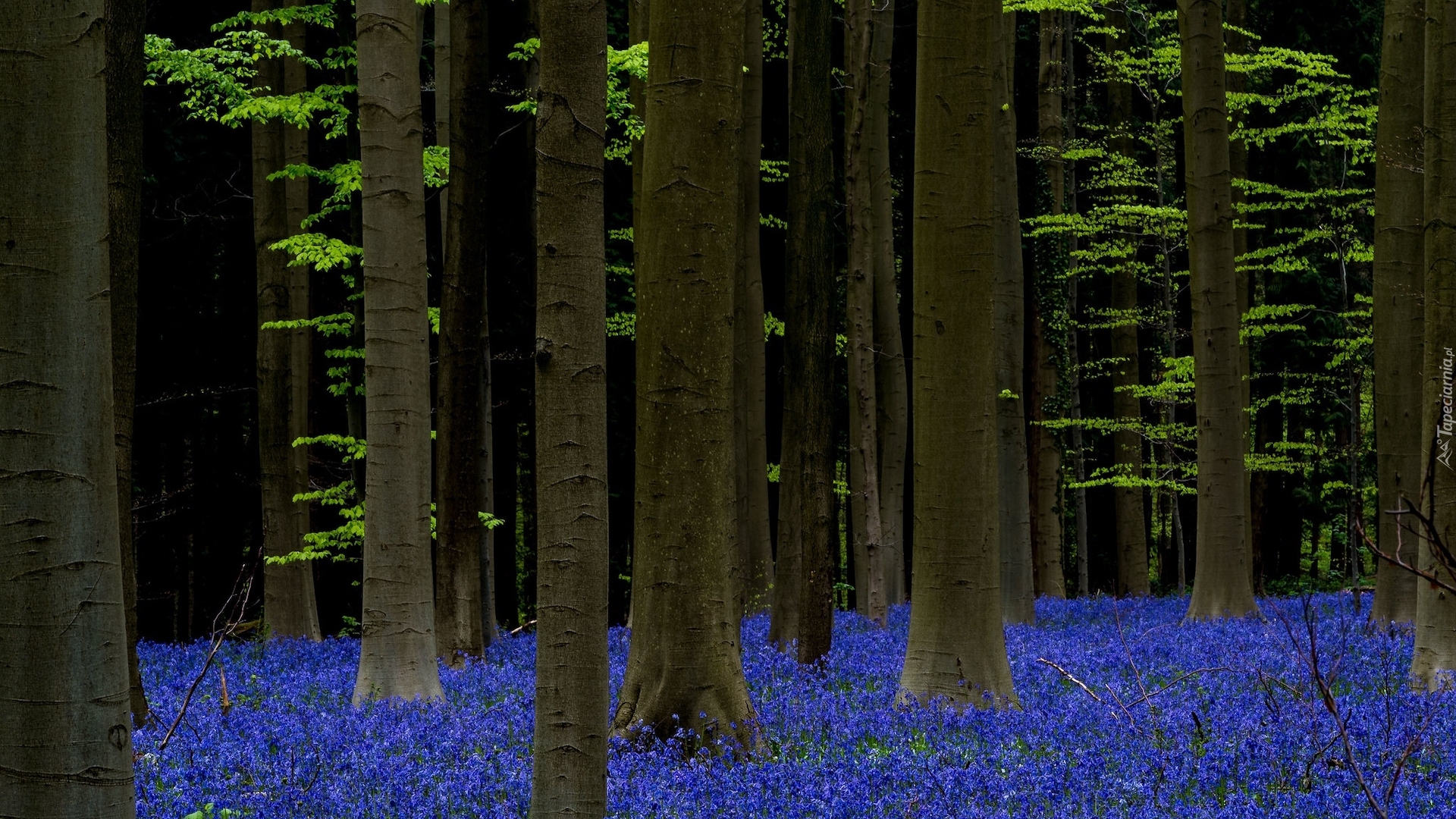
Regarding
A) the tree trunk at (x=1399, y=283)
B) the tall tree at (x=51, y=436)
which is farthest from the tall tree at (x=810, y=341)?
the tall tree at (x=51, y=436)

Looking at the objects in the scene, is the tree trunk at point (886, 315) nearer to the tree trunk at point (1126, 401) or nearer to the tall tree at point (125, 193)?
the tree trunk at point (1126, 401)

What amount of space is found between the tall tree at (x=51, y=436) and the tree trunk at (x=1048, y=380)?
1789cm

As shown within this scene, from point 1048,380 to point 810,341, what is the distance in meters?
11.0

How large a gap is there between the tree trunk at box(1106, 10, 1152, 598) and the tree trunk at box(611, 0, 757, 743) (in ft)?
48.7

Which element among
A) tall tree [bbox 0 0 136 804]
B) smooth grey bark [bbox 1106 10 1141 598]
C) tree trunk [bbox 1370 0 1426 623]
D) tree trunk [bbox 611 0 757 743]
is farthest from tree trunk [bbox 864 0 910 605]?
tall tree [bbox 0 0 136 804]

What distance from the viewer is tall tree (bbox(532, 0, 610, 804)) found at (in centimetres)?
437

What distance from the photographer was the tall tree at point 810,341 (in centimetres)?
1016

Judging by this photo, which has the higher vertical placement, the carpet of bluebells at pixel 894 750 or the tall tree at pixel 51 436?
the tall tree at pixel 51 436

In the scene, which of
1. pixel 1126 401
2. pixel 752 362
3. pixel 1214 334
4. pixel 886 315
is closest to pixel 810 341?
pixel 752 362

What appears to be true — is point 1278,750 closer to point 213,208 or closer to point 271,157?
point 271,157

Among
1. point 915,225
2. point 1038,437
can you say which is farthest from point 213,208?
point 915,225

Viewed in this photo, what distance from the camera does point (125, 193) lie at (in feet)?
21.9

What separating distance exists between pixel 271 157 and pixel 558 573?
41.9 ft

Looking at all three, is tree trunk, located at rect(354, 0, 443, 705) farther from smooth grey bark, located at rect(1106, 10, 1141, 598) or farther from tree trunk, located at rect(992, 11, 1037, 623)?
smooth grey bark, located at rect(1106, 10, 1141, 598)
